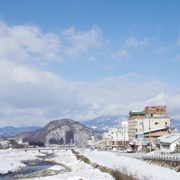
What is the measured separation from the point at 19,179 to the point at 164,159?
3239 centimetres

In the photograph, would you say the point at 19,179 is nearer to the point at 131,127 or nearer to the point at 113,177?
the point at 113,177

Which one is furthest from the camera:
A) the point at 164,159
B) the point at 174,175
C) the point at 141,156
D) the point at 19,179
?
the point at 141,156

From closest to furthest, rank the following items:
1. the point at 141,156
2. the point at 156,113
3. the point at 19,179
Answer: the point at 19,179
the point at 141,156
the point at 156,113

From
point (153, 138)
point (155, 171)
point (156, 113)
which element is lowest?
point (155, 171)

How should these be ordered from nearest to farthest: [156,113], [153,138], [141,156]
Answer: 1. [141,156]
2. [153,138]
3. [156,113]

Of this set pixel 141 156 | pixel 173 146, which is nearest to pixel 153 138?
pixel 173 146

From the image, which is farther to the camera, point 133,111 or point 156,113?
point 133,111

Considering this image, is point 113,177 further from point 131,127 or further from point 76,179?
point 131,127

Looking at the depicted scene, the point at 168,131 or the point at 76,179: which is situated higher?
the point at 168,131

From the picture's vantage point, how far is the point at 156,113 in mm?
154750

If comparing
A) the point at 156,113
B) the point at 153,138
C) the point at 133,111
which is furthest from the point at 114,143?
the point at 153,138

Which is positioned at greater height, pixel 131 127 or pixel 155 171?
pixel 131 127

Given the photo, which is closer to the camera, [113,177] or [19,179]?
[113,177]

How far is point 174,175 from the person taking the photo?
3938 cm
